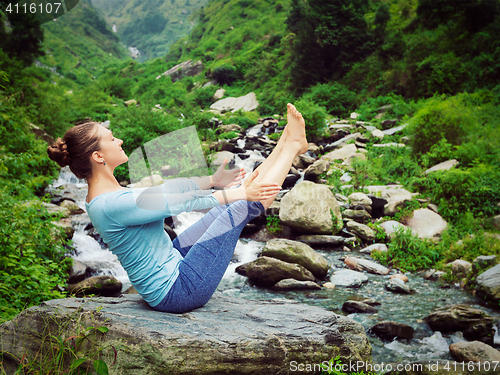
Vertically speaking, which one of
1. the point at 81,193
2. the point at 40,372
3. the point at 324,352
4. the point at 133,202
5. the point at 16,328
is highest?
the point at 133,202

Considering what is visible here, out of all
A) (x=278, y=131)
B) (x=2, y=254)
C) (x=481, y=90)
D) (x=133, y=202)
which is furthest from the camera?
(x=278, y=131)

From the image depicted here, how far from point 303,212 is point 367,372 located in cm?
445

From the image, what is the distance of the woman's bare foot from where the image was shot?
2615 millimetres

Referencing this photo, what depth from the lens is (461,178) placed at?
6539 millimetres

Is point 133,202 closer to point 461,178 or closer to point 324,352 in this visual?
point 324,352

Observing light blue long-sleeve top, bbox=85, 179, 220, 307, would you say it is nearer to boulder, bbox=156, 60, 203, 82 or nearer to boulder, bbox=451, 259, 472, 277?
boulder, bbox=451, 259, 472, 277

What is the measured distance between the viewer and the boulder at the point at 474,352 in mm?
3034

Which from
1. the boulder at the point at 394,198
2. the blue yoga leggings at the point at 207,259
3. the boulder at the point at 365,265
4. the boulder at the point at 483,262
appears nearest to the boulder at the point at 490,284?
the boulder at the point at 483,262

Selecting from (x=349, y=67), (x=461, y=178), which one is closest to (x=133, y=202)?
(x=461, y=178)

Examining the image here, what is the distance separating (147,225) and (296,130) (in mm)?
1467

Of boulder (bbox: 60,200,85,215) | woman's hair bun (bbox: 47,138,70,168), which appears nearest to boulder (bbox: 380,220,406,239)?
woman's hair bun (bbox: 47,138,70,168)

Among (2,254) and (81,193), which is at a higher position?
(2,254)

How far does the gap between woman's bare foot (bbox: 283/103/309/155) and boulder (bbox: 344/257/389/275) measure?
12.0 ft

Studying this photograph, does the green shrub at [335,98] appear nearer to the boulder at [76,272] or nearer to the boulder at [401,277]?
the boulder at [401,277]
